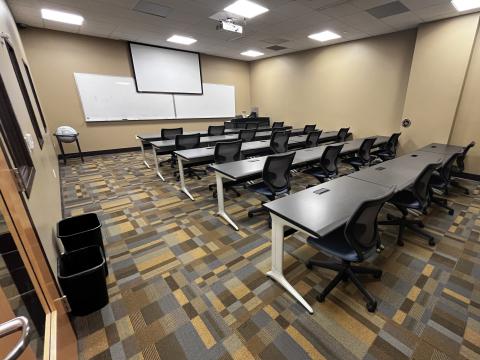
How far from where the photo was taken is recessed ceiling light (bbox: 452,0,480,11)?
3.58 m

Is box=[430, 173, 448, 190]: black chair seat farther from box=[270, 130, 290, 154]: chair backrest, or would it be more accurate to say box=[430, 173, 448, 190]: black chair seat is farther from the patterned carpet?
box=[270, 130, 290, 154]: chair backrest

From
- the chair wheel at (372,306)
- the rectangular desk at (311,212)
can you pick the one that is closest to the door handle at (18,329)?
the rectangular desk at (311,212)

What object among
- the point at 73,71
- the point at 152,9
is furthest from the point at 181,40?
the point at 73,71

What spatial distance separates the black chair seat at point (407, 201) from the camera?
228 centimetres

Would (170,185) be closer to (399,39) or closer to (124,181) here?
(124,181)

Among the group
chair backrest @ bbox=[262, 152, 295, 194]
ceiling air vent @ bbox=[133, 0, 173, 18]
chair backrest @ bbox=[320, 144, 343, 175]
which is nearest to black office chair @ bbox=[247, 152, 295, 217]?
chair backrest @ bbox=[262, 152, 295, 194]

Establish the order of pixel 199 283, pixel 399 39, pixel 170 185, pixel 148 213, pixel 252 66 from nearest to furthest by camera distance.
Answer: pixel 199 283, pixel 148 213, pixel 170 185, pixel 399 39, pixel 252 66

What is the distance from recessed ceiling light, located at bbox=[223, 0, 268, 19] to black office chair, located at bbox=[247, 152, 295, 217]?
119 inches

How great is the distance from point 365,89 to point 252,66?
4.79 metres

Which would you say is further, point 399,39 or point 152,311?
point 399,39

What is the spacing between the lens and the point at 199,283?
1.89 metres

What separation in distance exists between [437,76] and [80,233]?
21.4 ft

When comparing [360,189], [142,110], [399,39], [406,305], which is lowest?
[406,305]

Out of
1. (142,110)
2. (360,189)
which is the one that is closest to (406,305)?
(360,189)
